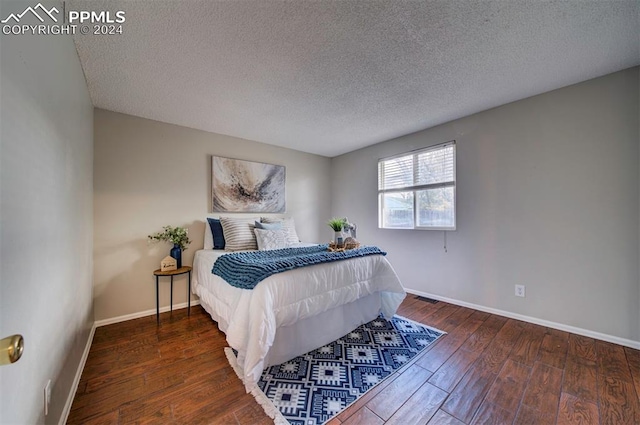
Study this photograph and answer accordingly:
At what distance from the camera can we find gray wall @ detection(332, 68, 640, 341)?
6.65 ft

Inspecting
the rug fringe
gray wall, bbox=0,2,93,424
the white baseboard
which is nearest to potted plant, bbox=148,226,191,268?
gray wall, bbox=0,2,93,424

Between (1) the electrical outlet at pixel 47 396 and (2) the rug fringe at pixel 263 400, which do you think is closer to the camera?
(1) the electrical outlet at pixel 47 396

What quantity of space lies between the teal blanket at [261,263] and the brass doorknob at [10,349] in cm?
118

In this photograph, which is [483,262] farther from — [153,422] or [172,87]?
[172,87]

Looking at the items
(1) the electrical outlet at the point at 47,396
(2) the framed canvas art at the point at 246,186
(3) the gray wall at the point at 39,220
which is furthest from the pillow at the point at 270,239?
(1) the electrical outlet at the point at 47,396

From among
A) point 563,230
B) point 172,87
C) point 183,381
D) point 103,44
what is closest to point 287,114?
point 172,87

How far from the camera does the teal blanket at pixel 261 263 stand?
68.0 inches

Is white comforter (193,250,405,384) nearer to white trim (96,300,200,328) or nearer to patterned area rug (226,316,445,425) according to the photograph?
patterned area rug (226,316,445,425)

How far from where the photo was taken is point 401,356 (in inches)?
75.3

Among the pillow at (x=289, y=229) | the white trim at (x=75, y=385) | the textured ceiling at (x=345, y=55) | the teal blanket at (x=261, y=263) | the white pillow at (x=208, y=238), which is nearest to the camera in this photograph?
the white trim at (x=75, y=385)

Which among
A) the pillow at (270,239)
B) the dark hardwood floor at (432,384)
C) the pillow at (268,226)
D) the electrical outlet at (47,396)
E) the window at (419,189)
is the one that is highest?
the window at (419,189)

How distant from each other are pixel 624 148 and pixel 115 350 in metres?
4.63

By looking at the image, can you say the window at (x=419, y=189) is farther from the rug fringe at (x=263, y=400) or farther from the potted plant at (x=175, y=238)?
the potted plant at (x=175, y=238)

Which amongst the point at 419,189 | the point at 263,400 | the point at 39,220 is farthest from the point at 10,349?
the point at 419,189
